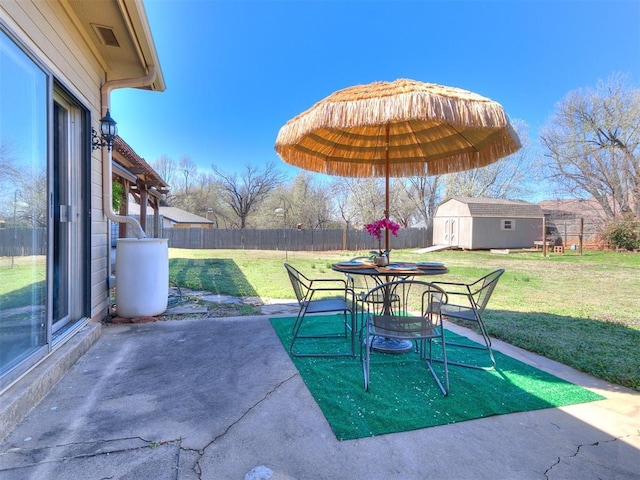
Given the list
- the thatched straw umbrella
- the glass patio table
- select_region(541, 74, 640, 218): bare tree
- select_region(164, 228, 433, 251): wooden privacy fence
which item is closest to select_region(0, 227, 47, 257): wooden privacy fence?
the thatched straw umbrella

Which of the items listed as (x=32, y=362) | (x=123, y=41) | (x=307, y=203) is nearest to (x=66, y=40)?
(x=123, y=41)

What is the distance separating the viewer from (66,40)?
2729mm

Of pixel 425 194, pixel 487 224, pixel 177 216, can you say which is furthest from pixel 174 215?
pixel 487 224

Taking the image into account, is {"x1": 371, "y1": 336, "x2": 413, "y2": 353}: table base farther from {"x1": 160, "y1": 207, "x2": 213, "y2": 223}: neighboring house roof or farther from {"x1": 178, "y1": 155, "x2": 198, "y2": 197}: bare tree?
{"x1": 178, "y1": 155, "x2": 198, "y2": 197}: bare tree

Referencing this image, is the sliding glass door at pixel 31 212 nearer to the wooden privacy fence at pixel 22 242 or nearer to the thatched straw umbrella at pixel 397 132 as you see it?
the wooden privacy fence at pixel 22 242

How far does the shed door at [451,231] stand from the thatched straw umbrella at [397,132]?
1585 centimetres

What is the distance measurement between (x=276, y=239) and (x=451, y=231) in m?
9.99

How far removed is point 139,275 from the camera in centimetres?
368

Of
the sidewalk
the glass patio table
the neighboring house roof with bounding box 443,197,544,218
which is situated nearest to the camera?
the sidewalk

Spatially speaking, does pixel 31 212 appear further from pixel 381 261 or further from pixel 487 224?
pixel 487 224

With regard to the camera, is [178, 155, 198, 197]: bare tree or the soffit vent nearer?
the soffit vent

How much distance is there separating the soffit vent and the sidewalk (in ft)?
9.52

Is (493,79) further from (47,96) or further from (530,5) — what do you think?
(47,96)

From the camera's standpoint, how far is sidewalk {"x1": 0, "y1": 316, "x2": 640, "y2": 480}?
1467 millimetres
